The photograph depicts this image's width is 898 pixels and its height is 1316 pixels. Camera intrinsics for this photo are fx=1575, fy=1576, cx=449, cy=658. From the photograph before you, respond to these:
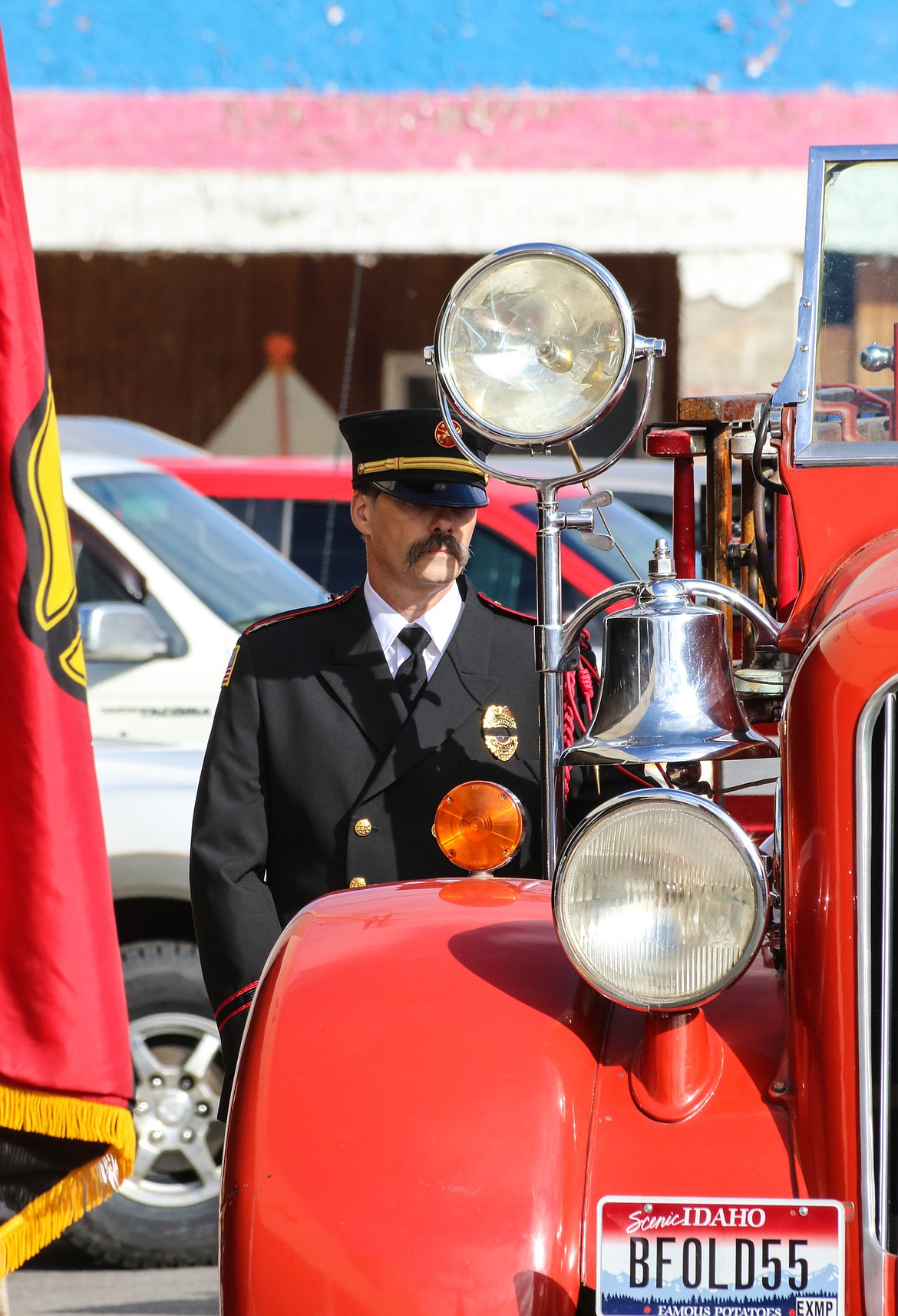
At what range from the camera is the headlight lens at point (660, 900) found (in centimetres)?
206

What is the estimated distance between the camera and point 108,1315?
414 cm

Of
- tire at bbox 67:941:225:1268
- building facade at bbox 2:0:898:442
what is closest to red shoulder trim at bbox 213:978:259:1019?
tire at bbox 67:941:225:1268

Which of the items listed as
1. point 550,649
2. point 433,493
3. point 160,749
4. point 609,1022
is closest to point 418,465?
point 433,493

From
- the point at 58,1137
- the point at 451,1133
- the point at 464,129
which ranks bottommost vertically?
the point at 58,1137

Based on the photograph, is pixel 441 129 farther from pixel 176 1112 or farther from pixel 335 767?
pixel 335 767

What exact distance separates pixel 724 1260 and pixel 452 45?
31.2ft

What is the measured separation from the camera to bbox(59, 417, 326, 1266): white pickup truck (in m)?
4.45

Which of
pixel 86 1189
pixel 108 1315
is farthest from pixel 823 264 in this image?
pixel 108 1315

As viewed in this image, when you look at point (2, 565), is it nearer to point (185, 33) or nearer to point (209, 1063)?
point (209, 1063)

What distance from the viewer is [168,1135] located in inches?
175

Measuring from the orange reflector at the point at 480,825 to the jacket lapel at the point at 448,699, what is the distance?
1.84 feet

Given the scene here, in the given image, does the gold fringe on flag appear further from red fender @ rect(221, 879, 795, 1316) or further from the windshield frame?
the windshield frame

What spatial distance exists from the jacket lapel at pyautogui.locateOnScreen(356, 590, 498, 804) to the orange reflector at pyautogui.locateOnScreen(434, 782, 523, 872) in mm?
562

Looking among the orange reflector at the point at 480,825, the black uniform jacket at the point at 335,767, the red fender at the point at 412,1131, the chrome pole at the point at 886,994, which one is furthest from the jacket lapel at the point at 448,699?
the chrome pole at the point at 886,994
